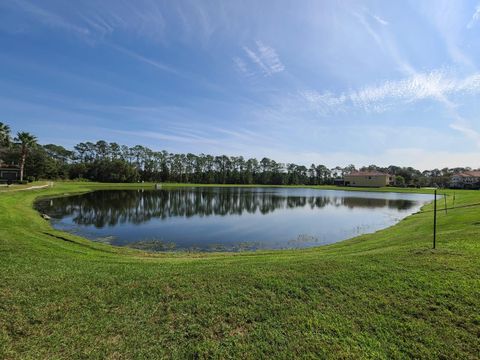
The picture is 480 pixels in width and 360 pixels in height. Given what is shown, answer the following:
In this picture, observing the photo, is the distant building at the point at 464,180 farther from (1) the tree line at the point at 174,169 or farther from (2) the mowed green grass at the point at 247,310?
(2) the mowed green grass at the point at 247,310

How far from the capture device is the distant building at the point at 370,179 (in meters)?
115

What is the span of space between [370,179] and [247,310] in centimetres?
12575

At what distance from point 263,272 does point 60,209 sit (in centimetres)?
2914

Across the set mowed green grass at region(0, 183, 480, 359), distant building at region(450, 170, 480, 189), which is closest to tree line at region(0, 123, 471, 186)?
distant building at region(450, 170, 480, 189)

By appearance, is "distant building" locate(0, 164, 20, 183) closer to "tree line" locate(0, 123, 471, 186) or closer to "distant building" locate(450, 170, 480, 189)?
"tree line" locate(0, 123, 471, 186)

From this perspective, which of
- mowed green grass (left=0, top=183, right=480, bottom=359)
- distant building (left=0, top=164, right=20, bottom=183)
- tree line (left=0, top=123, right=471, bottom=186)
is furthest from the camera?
tree line (left=0, top=123, right=471, bottom=186)

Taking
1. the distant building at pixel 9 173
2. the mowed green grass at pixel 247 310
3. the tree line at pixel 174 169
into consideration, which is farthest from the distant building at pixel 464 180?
the distant building at pixel 9 173

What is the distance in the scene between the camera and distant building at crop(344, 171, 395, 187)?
4523 inches

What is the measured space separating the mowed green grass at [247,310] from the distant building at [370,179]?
4700 inches

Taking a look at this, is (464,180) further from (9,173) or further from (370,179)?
(9,173)

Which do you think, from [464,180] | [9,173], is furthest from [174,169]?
[464,180]

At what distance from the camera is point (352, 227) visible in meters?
23.4

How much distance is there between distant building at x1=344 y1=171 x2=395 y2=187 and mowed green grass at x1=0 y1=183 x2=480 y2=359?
392 feet

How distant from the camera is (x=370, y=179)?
387 ft
